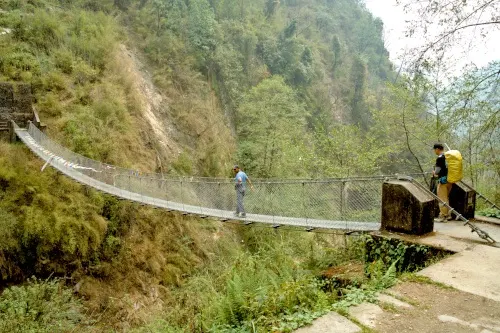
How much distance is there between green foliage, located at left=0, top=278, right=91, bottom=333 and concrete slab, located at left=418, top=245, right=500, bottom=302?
5334mm

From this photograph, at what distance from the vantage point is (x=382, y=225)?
4.14m

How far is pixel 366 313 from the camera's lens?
246cm

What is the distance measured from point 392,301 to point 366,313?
292 millimetres

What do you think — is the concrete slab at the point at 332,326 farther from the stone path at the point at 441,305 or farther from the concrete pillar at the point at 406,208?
the concrete pillar at the point at 406,208

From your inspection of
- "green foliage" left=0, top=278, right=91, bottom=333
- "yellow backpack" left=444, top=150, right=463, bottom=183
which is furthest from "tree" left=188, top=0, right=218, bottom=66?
"yellow backpack" left=444, top=150, right=463, bottom=183

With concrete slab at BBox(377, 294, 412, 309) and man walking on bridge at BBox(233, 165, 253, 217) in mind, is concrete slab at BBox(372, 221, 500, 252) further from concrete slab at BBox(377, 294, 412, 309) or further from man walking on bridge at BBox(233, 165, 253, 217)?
man walking on bridge at BBox(233, 165, 253, 217)

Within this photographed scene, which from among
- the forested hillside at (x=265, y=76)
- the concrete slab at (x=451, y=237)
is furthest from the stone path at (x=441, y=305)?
the forested hillside at (x=265, y=76)

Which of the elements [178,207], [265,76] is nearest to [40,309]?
[178,207]

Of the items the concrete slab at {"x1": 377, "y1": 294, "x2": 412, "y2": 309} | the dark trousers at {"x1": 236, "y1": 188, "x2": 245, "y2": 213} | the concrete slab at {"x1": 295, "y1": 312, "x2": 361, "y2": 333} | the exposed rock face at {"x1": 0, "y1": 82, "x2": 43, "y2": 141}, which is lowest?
the concrete slab at {"x1": 295, "y1": 312, "x2": 361, "y2": 333}

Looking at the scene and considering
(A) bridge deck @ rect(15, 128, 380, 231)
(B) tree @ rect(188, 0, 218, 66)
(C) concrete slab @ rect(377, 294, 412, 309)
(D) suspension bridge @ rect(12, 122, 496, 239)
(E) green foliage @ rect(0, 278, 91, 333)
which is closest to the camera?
(C) concrete slab @ rect(377, 294, 412, 309)

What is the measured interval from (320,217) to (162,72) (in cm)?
1359

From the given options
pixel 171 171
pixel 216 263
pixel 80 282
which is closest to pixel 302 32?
pixel 171 171

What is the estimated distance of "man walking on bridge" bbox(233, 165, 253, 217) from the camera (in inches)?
215

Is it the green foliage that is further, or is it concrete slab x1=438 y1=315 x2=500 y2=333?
the green foliage
